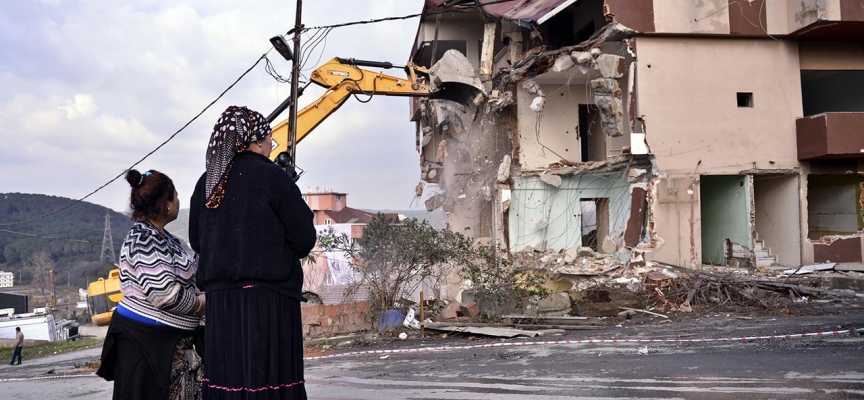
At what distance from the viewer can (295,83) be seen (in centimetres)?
1196

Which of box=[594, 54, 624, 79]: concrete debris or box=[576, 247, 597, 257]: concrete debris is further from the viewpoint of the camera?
box=[576, 247, 597, 257]: concrete debris

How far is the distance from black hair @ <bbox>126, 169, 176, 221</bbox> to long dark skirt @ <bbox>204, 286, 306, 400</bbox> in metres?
0.73

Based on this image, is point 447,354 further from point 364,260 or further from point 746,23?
point 746,23

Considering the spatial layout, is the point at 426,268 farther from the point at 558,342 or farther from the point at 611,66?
the point at 611,66

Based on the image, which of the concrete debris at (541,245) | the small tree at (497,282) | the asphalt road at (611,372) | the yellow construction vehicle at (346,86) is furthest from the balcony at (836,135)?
the yellow construction vehicle at (346,86)

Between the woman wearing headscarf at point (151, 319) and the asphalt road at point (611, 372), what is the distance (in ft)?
8.69

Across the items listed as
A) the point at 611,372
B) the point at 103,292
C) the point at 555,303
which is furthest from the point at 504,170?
the point at 611,372

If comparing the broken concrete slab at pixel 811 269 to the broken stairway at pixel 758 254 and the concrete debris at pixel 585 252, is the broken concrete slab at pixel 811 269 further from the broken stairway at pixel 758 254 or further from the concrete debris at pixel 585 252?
the concrete debris at pixel 585 252

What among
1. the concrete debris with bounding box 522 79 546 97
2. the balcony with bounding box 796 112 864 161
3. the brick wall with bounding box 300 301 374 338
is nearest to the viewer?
the brick wall with bounding box 300 301 374 338

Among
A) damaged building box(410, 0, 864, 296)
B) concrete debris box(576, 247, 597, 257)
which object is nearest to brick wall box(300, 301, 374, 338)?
damaged building box(410, 0, 864, 296)

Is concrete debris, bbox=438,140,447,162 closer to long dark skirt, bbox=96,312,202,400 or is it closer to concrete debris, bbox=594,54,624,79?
concrete debris, bbox=594,54,624,79

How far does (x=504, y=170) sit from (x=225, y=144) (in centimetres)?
1727

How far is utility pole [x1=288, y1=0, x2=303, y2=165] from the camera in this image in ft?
38.0

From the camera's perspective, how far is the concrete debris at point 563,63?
18234 millimetres
